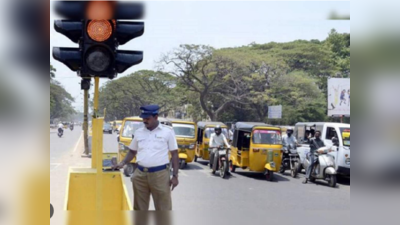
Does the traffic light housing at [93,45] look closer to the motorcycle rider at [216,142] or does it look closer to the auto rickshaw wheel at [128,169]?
the auto rickshaw wheel at [128,169]

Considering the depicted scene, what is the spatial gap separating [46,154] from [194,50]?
30042 millimetres

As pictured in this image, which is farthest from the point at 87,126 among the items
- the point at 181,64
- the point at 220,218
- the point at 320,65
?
the point at 320,65

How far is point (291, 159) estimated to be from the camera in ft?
43.2

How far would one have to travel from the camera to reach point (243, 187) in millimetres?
11000

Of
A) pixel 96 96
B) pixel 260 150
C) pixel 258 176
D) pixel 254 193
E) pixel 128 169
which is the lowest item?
pixel 258 176

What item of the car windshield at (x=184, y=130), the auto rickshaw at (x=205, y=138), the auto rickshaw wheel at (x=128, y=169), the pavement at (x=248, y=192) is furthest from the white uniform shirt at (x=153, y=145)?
the auto rickshaw at (x=205, y=138)

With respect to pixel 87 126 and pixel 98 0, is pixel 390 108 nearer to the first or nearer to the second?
pixel 98 0

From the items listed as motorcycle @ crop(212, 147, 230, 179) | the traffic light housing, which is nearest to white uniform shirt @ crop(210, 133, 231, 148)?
motorcycle @ crop(212, 147, 230, 179)

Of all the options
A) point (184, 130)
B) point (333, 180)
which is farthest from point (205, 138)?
point (333, 180)

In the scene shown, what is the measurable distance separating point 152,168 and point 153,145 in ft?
0.68

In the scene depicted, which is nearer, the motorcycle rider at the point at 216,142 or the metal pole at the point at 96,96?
the metal pole at the point at 96,96

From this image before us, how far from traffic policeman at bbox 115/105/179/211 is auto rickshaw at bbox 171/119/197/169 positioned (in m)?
10.1

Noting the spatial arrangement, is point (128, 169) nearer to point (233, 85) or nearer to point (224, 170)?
point (224, 170)

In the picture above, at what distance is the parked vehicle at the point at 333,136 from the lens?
444 inches
